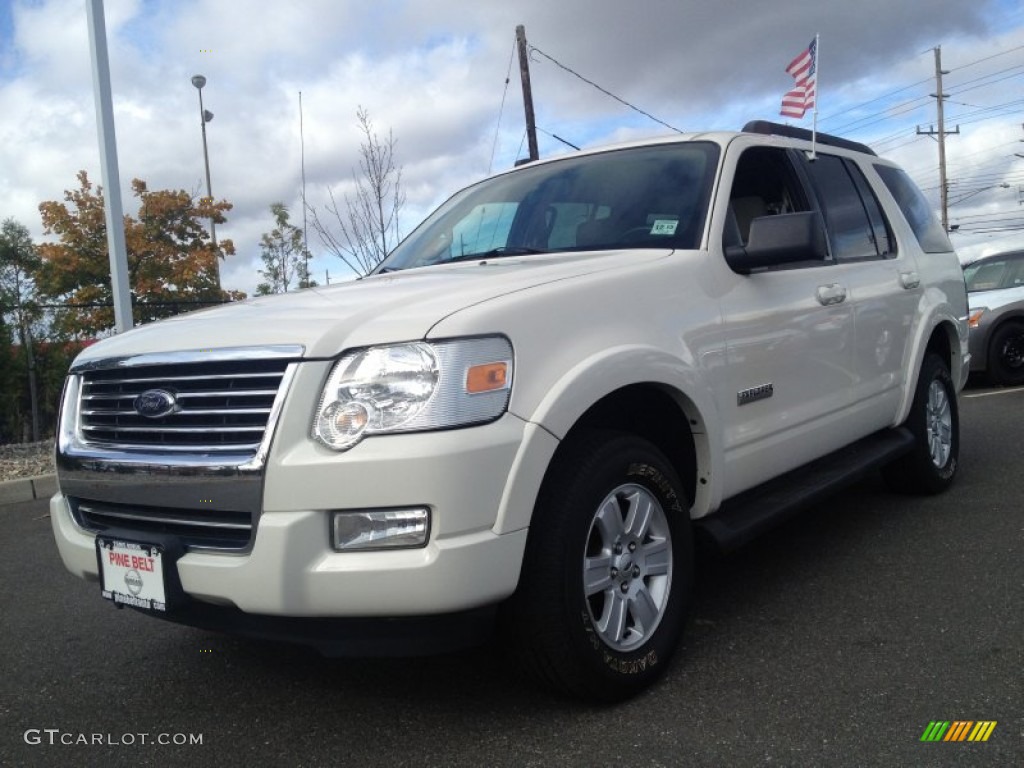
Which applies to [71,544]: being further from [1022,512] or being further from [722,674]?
[1022,512]

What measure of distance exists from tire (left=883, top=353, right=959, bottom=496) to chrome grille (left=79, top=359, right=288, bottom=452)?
142 inches

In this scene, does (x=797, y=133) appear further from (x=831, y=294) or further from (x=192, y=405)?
(x=192, y=405)

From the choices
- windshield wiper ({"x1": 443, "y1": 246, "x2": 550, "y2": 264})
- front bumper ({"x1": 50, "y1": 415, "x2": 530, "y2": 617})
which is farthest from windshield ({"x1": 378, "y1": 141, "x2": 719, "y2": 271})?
front bumper ({"x1": 50, "y1": 415, "x2": 530, "y2": 617})

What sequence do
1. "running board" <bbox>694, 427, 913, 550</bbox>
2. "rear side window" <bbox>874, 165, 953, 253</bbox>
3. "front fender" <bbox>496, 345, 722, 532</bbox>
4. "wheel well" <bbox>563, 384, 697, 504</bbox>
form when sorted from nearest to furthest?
"front fender" <bbox>496, 345, 722, 532</bbox>, "wheel well" <bbox>563, 384, 697, 504</bbox>, "running board" <bbox>694, 427, 913, 550</bbox>, "rear side window" <bbox>874, 165, 953, 253</bbox>

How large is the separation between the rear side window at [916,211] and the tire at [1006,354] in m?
5.37

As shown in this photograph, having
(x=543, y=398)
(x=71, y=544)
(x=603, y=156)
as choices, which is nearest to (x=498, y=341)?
(x=543, y=398)

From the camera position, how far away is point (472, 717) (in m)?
2.60

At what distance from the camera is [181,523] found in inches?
95.3

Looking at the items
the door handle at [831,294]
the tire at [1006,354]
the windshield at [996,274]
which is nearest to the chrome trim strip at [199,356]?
the door handle at [831,294]

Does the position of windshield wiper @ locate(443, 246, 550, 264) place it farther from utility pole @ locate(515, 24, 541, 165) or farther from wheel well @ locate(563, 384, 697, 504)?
utility pole @ locate(515, 24, 541, 165)

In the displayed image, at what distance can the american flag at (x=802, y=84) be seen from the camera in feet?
Answer: 16.0

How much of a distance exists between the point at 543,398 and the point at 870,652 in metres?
1.49

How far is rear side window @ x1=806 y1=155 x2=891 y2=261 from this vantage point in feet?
13.6

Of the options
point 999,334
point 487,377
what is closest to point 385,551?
point 487,377
